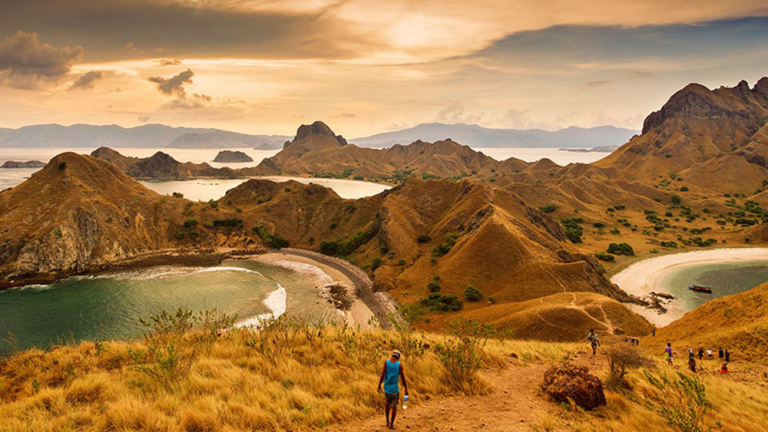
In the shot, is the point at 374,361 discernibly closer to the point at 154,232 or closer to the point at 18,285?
the point at 18,285

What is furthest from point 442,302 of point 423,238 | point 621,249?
point 621,249

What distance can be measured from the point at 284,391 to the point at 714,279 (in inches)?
3423

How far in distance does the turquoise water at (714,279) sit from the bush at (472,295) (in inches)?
1397

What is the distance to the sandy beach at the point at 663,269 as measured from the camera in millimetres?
49656

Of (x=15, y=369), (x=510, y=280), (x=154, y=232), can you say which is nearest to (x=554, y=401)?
(x=15, y=369)

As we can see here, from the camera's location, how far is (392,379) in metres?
9.78

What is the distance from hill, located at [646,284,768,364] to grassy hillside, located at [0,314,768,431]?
6637 millimetres

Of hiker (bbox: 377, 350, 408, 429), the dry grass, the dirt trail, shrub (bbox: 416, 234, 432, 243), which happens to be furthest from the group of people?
shrub (bbox: 416, 234, 432, 243)

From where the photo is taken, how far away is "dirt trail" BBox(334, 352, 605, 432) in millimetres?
10086

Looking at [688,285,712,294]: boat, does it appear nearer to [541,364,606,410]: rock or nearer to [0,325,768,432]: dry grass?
[0,325,768,432]: dry grass

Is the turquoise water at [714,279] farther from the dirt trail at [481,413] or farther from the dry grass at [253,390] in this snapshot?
the dirt trail at [481,413]

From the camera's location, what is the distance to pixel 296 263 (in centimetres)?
7331

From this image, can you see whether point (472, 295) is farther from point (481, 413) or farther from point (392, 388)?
point (392, 388)

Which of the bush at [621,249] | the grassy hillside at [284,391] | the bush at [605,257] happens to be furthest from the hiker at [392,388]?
the bush at [621,249]
